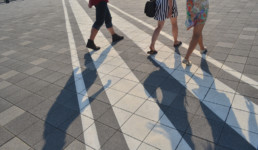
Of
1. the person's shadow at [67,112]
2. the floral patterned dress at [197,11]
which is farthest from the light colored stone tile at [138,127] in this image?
the floral patterned dress at [197,11]

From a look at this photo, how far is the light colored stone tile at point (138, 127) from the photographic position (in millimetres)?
2885

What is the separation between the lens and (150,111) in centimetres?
328

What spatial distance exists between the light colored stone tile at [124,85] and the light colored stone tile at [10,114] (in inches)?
64.5

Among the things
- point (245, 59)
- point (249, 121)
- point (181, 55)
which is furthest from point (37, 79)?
point (245, 59)

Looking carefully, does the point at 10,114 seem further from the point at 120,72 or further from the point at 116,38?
the point at 116,38

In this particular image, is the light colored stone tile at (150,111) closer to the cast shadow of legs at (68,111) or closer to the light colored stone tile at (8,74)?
the cast shadow of legs at (68,111)

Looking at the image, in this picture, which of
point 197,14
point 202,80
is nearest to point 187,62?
point 202,80

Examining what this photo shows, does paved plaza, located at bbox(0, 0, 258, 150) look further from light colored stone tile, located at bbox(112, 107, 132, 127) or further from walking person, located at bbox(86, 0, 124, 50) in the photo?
walking person, located at bbox(86, 0, 124, 50)

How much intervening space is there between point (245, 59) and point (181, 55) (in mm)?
1295

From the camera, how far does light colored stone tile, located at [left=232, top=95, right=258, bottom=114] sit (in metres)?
3.06

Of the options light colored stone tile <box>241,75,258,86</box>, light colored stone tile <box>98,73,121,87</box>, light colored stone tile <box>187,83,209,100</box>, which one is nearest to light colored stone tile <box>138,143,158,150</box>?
light colored stone tile <box>187,83,209,100</box>

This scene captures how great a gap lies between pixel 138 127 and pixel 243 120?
1386 mm

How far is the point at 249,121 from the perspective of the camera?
2.85m

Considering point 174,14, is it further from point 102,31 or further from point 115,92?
point 102,31
